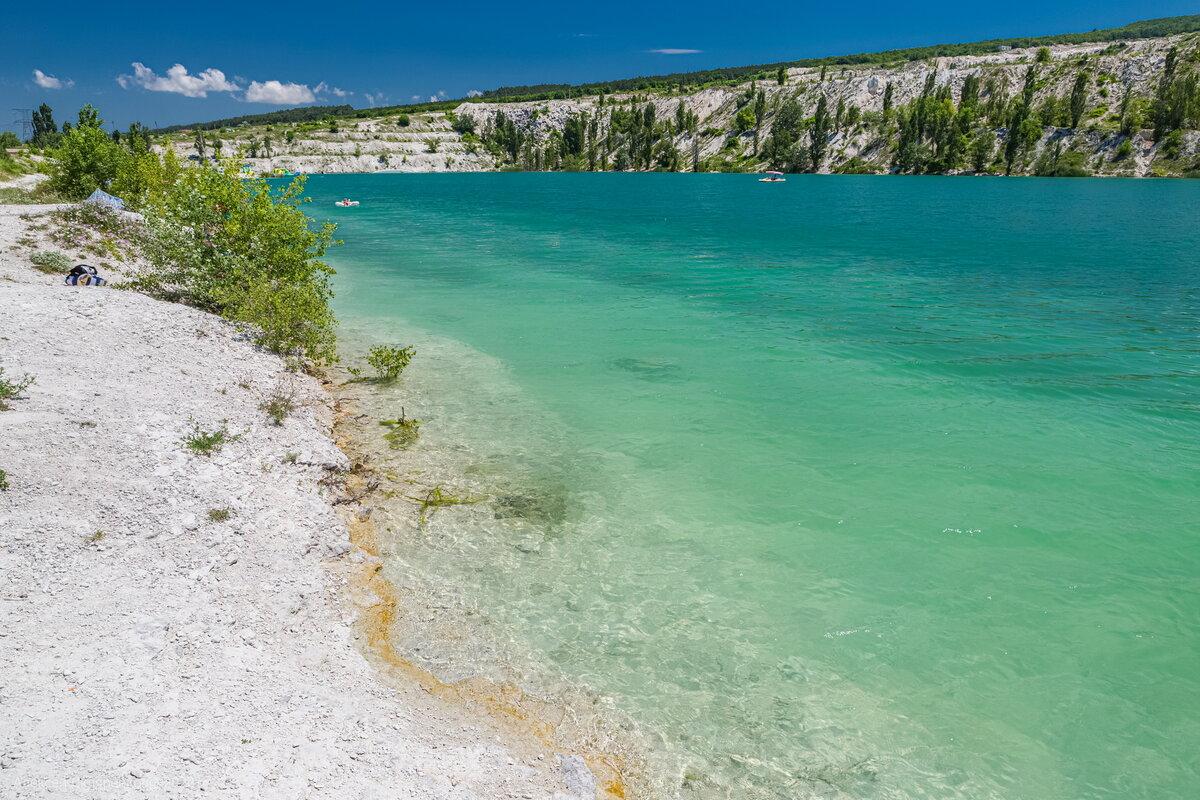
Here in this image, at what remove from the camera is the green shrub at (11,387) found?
531 inches

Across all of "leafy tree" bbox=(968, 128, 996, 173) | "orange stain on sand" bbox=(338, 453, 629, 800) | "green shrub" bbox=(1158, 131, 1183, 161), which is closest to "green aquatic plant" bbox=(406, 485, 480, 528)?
"orange stain on sand" bbox=(338, 453, 629, 800)

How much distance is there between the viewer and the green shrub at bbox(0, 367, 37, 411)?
44.3 ft

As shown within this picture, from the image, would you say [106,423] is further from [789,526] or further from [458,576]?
[789,526]

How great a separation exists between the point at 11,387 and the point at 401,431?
8.32 metres

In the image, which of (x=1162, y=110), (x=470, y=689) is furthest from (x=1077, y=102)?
(x=470, y=689)

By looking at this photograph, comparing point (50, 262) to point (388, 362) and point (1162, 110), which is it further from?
point (1162, 110)

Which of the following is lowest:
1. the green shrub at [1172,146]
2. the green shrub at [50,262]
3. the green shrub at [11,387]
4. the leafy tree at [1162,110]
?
the green shrub at [11,387]

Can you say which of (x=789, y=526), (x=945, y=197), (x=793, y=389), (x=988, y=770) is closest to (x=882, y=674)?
(x=988, y=770)

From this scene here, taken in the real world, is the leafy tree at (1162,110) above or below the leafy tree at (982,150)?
above

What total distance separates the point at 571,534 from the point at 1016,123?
683 feet

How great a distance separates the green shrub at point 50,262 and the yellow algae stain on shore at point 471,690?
74.6 ft

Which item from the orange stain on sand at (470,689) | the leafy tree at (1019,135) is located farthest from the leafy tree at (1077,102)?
the orange stain on sand at (470,689)

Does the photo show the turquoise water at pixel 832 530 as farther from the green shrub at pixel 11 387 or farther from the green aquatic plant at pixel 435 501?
the green shrub at pixel 11 387

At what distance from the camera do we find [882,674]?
1078cm
